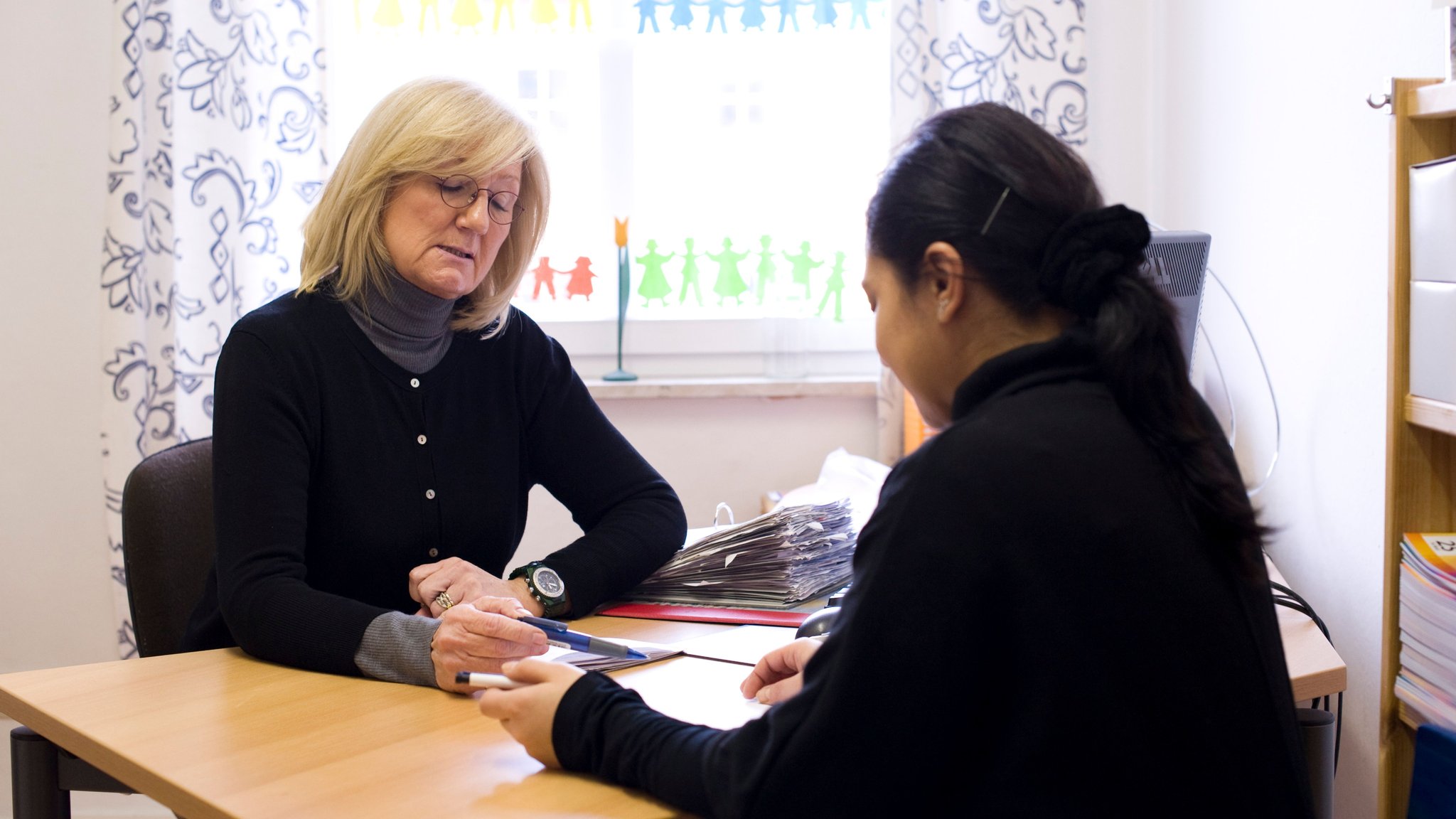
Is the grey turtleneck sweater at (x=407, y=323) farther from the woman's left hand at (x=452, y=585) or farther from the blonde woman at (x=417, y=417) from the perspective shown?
the woman's left hand at (x=452, y=585)

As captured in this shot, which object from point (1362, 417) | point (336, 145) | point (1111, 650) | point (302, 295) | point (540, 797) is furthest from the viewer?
point (336, 145)

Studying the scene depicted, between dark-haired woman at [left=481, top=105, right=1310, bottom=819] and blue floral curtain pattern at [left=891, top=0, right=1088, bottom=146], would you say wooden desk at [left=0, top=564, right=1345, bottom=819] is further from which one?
blue floral curtain pattern at [left=891, top=0, right=1088, bottom=146]

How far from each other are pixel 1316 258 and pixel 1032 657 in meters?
1.44

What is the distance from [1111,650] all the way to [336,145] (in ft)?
8.14

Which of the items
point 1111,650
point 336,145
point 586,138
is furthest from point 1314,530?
point 336,145

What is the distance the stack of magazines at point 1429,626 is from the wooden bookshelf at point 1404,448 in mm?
14

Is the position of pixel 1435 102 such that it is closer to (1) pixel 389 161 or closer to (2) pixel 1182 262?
(2) pixel 1182 262

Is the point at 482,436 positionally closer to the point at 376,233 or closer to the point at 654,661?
the point at 376,233

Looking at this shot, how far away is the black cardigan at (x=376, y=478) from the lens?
50.6 inches

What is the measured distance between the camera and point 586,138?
9.75ft

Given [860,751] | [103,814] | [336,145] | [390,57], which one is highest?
[390,57]

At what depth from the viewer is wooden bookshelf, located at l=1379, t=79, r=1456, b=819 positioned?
4.10ft

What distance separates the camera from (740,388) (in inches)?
110

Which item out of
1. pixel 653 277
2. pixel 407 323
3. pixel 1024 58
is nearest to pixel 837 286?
pixel 653 277
